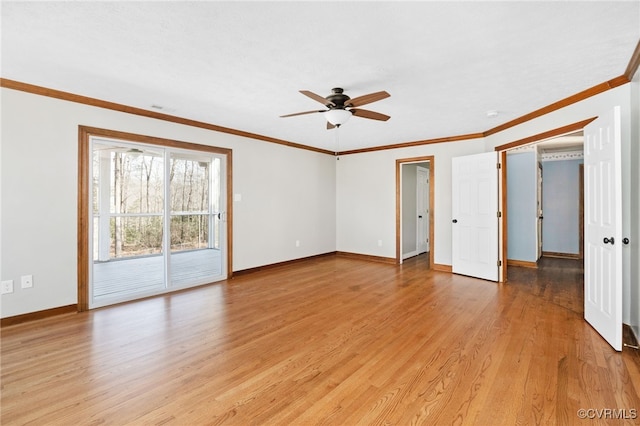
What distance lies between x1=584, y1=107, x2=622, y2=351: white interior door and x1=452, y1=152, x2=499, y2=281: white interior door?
1725 millimetres

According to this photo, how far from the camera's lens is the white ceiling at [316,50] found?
199 centimetres

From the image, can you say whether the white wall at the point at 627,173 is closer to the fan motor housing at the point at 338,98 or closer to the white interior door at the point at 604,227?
the white interior door at the point at 604,227

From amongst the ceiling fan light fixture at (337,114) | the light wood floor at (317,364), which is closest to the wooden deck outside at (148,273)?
the light wood floor at (317,364)

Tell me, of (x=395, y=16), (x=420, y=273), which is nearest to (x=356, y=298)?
Result: (x=420, y=273)

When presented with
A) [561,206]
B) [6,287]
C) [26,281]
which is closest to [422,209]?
[561,206]

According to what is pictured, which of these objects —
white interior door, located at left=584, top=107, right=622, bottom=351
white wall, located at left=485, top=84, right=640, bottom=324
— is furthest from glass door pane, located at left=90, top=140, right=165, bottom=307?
white wall, located at left=485, top=84, right=640, bottom=324

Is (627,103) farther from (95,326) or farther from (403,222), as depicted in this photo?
(95,326)

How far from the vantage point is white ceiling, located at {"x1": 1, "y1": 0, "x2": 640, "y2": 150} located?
1993 mm

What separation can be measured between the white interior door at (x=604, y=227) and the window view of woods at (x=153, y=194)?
194 inches

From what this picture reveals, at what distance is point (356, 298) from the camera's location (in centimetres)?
420

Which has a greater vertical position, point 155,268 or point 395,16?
point 395,16

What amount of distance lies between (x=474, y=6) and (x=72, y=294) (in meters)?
4.77

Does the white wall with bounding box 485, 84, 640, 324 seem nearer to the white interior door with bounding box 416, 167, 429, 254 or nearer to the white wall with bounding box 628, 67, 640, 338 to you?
the white wall with bounding box 628, 67, 640, 338

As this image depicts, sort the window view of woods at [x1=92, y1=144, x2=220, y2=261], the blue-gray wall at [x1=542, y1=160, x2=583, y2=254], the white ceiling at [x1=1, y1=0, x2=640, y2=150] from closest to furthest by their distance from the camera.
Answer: the white ceiling at [x1=1, y1=0, x2=640, y2=150] → the window view of woods at [x1=92, y1=144, x2=220, y2=261] → the blue-gray wall at [x1=542, y1=160, x2=583, y2=254]
